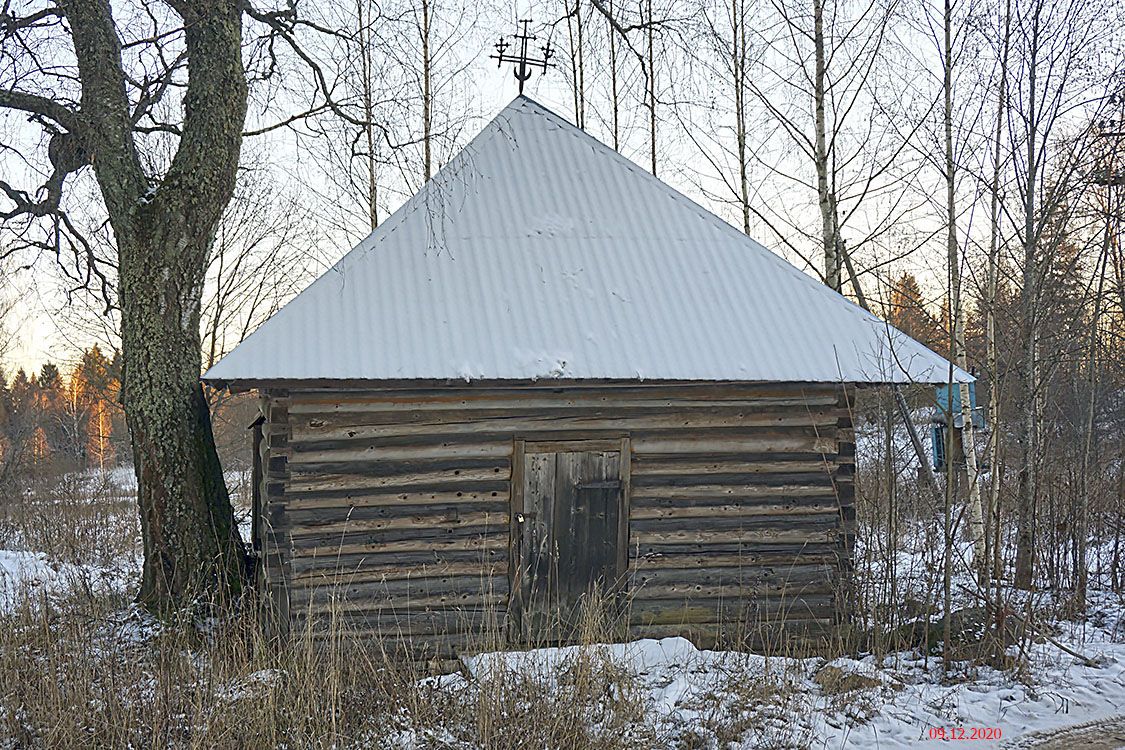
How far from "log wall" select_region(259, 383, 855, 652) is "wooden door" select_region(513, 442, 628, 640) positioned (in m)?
0.13

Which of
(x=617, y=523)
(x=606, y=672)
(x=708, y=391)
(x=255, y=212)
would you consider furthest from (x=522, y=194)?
(x=255, y=212)

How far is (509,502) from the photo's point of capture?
727cm

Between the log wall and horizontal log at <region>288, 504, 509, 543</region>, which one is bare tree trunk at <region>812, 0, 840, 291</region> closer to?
the log wall

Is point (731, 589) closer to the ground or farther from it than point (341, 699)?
farther from it

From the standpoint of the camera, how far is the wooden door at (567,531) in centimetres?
732

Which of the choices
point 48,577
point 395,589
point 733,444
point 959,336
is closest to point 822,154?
point 959,336

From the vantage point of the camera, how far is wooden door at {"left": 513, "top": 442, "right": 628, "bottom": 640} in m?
7.32

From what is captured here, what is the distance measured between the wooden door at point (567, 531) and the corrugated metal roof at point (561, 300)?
2.89 feet

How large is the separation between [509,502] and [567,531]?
1.85ft

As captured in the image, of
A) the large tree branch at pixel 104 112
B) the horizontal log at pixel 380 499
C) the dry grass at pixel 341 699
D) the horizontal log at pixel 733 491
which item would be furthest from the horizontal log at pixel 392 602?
the large tree branch at pixel 104 112

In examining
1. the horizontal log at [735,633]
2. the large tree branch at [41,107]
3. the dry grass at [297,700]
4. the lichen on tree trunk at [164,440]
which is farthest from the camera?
the lichen on tree trunk at [164,440]

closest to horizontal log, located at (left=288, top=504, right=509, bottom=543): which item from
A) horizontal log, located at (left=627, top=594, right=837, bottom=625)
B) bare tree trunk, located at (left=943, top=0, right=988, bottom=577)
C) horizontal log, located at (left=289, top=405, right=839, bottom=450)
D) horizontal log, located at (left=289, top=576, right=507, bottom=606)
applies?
horizontal log, located at (left=289, top=576, right=507, bottom=606)

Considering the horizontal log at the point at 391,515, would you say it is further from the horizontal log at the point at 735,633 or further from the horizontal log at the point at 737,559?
the horizontal log at the point at 735,633

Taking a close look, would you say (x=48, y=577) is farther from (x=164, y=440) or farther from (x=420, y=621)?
(x=420, y=621)
